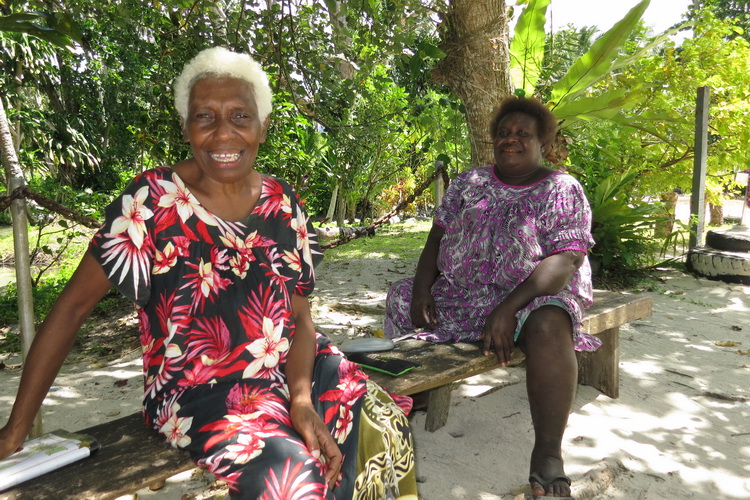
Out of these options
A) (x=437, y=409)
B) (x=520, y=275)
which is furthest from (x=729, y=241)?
(x=437, y=409)

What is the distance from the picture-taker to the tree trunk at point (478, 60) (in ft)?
13.2

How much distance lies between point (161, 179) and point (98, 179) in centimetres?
Result: 1350

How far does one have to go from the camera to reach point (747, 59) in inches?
277

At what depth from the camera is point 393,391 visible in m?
2.27

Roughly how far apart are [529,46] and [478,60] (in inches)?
30.7

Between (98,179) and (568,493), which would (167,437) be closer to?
(568,493)

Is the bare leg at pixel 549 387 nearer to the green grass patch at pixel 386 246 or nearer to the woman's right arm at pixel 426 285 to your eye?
the woman's right arm at pixel 426 285

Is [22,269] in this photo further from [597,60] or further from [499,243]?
[597,60]

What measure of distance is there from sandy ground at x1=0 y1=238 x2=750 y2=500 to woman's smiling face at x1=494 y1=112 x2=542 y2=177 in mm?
1371

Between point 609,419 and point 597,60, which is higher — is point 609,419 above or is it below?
below

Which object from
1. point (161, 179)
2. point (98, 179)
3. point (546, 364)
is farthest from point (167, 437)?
point (98, 179)

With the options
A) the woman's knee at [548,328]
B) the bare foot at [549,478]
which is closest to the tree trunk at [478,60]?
the woman's knee at [548,328]

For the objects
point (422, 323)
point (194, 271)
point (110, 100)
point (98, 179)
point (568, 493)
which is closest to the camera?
point (194, 271)

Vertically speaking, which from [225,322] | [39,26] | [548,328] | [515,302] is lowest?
[548,328]
